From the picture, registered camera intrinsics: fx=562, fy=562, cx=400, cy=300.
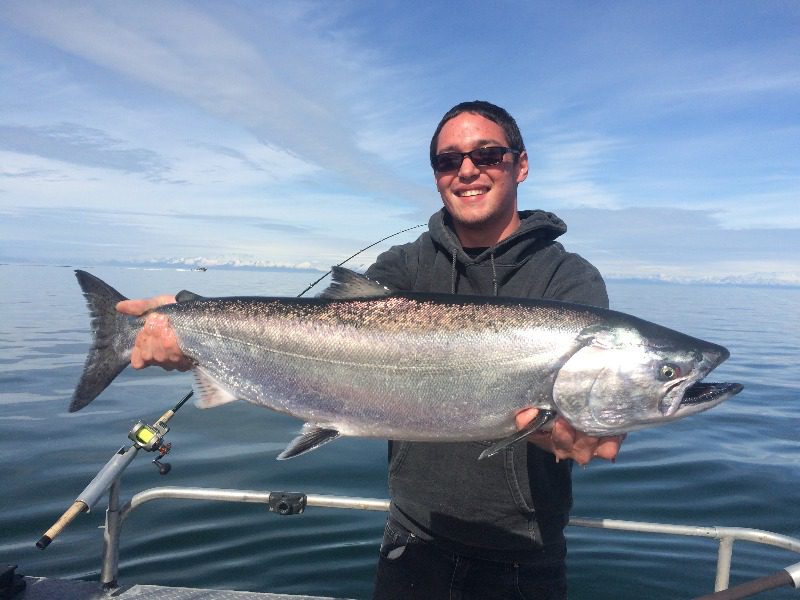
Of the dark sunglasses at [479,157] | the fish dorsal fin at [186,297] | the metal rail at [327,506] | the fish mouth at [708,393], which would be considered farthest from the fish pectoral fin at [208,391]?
the fish mouth at [708,393]

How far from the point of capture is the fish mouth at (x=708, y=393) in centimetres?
345

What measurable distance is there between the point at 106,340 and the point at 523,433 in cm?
343

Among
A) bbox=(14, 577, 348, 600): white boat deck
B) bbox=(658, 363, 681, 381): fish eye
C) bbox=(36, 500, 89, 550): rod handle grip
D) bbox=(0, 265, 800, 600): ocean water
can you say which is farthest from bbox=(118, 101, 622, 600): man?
bbox=(0, 265, 800, 600): ocean water

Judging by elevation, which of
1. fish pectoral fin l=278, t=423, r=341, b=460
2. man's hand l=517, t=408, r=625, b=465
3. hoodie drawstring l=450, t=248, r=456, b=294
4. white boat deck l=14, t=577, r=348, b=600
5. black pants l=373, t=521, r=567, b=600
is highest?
hoodie drawstring l=450, t=248, r=456, b=294

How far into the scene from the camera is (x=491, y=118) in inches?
183

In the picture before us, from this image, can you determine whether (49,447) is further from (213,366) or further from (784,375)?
(784,375)

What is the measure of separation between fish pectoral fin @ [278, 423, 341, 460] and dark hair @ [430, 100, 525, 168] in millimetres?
2436

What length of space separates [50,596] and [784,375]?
2469 centimetres

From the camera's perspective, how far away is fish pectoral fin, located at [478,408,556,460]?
3.38 m

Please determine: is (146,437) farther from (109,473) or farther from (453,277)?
(453,277)

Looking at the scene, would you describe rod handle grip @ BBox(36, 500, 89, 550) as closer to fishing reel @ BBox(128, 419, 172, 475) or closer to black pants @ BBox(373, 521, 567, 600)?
fishing reel @ BBox(128, 419, 172, 475)

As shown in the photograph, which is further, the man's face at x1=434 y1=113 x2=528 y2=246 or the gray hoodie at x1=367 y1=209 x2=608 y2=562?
the man's face at x1=434 y1=113 x2=528 y2=246

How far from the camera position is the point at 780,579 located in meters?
3.30

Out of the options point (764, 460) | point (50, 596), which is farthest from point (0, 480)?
point (764, 460)
